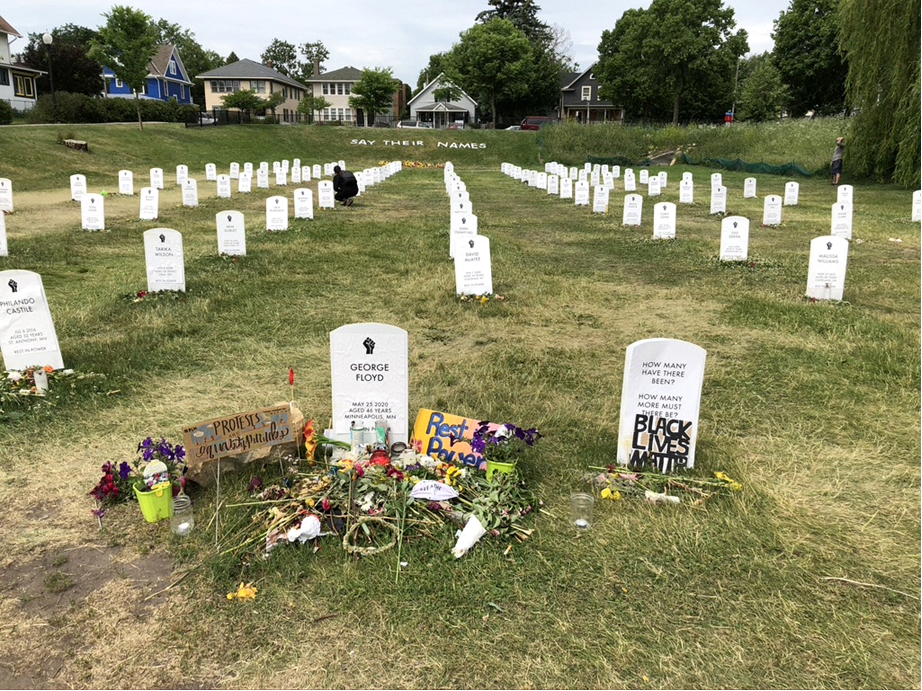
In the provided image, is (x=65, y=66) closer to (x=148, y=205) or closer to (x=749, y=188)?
(x=148, y=205)

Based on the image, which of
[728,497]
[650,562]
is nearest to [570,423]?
[728,497]

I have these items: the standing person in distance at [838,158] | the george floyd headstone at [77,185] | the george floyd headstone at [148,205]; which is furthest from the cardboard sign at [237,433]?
the standing person in distance at [838,158]

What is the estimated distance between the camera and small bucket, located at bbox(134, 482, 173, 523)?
369 centimetres

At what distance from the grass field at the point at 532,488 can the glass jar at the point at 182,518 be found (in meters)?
0.07

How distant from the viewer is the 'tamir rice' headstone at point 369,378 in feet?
13.9

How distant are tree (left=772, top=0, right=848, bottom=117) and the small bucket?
2086 inches

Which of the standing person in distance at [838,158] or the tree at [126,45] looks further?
the tree at [126,45]

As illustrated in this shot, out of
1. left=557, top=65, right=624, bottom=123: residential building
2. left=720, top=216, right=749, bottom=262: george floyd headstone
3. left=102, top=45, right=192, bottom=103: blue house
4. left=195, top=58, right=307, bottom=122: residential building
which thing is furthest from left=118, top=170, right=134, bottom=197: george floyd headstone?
left=557, top=65, right=624, bottom=123: residential building

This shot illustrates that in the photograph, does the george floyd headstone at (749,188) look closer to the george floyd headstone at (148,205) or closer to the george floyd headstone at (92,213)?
the george floyd headstone at (148,205)

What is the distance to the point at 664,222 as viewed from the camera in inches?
512

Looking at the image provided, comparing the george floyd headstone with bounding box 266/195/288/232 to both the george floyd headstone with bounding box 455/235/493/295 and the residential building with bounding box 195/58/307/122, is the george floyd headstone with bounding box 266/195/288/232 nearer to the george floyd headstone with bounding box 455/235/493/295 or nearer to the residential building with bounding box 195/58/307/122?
the george floyd headstone with bounding box 455/235/493/295

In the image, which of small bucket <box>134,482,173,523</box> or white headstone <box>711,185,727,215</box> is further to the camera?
white headstone <box>711,185,727,215</box>

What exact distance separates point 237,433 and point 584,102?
75286 millimetres

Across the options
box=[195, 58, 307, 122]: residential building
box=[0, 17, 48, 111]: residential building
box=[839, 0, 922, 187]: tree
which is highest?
box=[195, 58, 307, 122]: residential building
